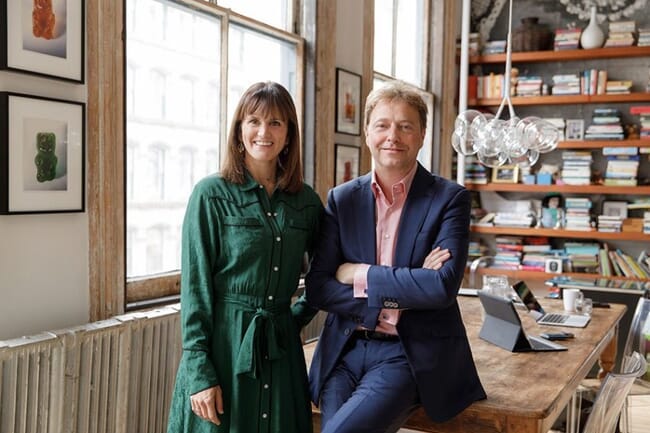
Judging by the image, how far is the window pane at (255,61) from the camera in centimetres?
396

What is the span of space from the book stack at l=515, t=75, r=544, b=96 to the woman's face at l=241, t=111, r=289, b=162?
521cm

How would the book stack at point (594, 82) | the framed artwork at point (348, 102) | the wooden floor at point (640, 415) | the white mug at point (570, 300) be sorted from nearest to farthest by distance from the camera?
the white mug at point (570, 300) < the wooden floor at point (640, 415) < the framed artwork at point (348, 102) < the book stack at point (594, 82)

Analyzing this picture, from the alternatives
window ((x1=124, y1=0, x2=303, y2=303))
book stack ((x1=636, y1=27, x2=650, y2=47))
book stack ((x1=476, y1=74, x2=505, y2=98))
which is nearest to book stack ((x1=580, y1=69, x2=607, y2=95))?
book stack ((x1=636, y1=27, x2=650, y2=47))

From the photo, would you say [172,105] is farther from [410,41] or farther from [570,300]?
[410,41]

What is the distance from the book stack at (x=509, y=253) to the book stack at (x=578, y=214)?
1.56ft

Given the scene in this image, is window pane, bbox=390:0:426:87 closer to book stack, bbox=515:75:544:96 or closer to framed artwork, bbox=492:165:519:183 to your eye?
book stack, bbox=515:75:544:96

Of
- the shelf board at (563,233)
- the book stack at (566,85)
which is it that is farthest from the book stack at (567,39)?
the shelf board at (563,233)

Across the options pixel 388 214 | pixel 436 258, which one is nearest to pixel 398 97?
pixel 388 214

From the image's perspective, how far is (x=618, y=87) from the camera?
253 inches

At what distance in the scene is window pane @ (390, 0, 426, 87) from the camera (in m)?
6.24

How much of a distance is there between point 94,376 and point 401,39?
446 cm

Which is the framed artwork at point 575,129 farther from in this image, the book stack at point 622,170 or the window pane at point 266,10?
the window pane at point 266,10

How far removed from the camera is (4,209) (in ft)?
8.02

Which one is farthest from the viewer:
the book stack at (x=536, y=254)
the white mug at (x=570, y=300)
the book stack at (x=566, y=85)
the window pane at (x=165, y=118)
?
the book stack at (x=536, y=254)
